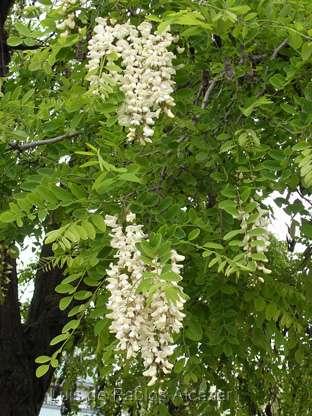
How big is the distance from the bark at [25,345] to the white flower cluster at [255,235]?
2.31 m

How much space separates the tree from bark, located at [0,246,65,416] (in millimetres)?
1250

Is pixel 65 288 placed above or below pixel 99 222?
below

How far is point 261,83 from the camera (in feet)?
7.75

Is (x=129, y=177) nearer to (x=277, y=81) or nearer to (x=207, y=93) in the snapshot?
(x=277, y=81)

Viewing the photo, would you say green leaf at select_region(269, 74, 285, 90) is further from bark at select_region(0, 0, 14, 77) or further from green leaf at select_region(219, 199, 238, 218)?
bark at select_region(0, 0, 14, 77)

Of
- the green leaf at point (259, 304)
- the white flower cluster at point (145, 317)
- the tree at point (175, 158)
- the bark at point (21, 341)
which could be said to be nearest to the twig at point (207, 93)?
the tree at point (175, 158)

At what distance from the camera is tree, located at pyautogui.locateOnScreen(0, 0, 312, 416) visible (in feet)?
6.07

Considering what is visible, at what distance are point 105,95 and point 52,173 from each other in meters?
0.49

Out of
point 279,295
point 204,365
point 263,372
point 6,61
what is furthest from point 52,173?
point 263,372

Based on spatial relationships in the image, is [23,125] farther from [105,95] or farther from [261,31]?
[261,31]

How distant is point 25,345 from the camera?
4328 millimetres

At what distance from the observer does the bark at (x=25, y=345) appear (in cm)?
414

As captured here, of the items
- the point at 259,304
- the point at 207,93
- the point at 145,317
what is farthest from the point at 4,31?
the point at 145,317

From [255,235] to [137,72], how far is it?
1.69 feet
